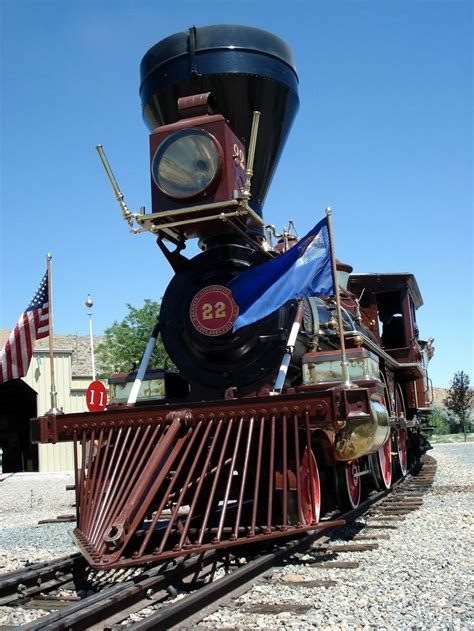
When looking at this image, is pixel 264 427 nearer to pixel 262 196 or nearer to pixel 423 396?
pixel 262 196

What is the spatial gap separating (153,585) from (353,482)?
3.36 m

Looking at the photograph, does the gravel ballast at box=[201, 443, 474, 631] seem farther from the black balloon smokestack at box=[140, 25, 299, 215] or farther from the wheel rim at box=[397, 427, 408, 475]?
the wheel rim at box=[397, 427, 408, 475]

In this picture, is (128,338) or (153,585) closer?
(153,585)

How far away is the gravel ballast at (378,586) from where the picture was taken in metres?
3.47

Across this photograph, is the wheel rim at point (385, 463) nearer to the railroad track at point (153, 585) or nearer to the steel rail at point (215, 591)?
the railroad track at point (153, 585)

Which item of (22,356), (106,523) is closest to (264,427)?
(106,523)

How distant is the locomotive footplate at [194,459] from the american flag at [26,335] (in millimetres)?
2011

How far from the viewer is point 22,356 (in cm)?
785

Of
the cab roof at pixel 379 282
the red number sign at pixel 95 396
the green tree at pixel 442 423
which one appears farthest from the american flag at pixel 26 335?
the green tree at pixel 442 423

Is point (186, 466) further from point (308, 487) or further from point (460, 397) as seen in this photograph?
point (460, 397)

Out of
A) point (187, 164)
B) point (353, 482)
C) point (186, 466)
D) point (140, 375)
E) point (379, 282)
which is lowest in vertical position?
point (353, 482)

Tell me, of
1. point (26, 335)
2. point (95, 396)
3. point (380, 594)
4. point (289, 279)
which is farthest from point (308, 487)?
point (95, 396)

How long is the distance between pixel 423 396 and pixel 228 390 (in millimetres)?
6648

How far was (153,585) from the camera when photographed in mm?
4105
